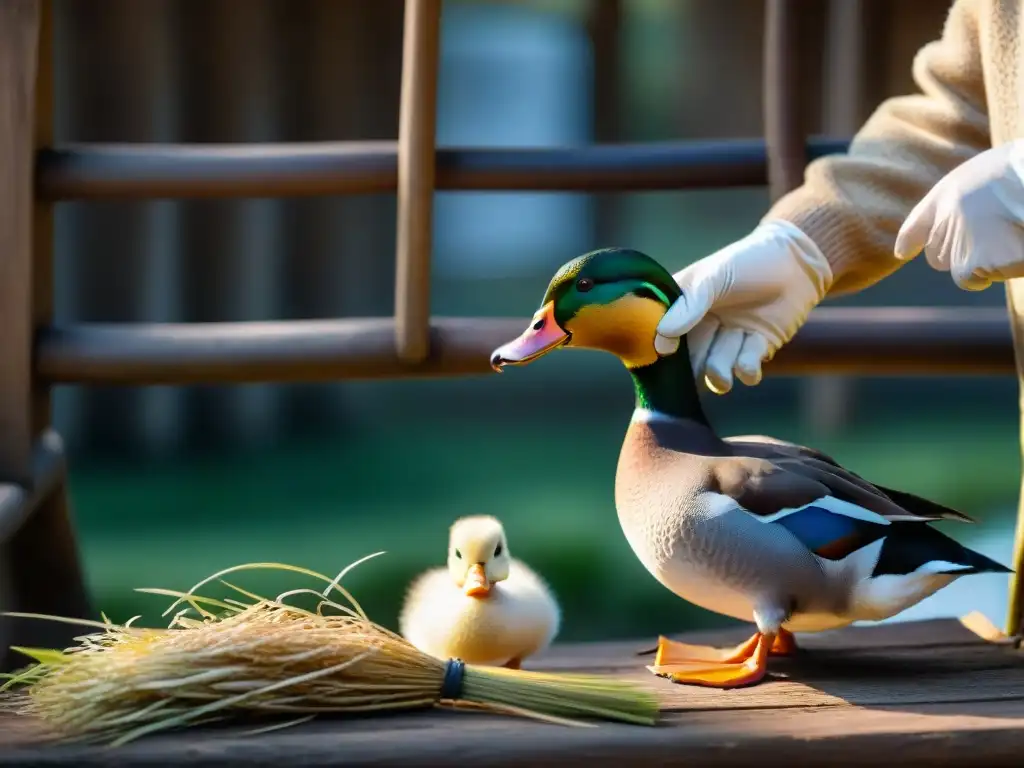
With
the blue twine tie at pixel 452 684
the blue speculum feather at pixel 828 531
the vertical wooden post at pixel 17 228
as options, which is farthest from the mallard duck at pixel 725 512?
the vertical wooden post at pixel 17 228

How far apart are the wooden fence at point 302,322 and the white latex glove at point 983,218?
Answer: 355mm

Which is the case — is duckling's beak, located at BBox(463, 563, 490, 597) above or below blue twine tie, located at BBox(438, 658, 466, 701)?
above

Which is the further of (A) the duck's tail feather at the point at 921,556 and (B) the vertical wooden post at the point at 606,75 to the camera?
(B) the vertical wooden post at the point at 606,75

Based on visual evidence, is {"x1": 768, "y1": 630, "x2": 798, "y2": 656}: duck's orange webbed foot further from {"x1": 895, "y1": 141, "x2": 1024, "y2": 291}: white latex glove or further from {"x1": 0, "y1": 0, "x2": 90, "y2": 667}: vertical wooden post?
{"x1": 0, "y1": 0, "x2": 90, "y2": 667}: vertical wooden post

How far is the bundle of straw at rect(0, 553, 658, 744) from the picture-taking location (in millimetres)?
642

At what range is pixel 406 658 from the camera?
69 centimetres

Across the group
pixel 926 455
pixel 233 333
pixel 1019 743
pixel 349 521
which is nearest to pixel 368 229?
pixel 349 521

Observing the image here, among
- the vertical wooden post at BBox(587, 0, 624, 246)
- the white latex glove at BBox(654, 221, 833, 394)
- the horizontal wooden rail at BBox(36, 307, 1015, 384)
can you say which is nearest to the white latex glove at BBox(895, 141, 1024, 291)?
the white latex glove at BBox(654, 221, 833, 394)

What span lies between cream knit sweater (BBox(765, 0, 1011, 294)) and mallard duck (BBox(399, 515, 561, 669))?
0.32m

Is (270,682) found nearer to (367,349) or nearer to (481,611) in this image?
(481,611)

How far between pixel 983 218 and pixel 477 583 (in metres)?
0.42

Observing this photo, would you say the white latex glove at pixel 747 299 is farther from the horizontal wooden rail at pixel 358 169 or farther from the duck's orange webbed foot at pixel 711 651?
the horizontal wooden rail at pixel 358 169

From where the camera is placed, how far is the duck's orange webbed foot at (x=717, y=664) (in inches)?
28.9

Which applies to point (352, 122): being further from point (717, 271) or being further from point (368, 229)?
point (717, 271)
